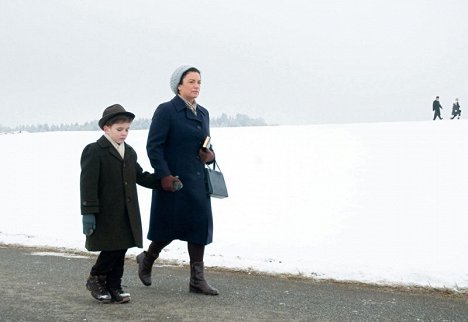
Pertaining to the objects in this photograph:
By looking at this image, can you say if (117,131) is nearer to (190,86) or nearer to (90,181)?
(90,181)

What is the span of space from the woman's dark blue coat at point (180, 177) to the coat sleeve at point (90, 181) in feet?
1.97

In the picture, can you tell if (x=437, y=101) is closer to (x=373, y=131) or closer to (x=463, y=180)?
(x=373, y=131)

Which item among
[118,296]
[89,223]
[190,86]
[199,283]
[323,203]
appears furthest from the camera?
[323,203]

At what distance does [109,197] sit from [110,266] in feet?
1.68

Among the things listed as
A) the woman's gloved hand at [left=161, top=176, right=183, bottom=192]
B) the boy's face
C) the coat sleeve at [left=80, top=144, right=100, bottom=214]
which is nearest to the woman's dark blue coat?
the woman's gloved hand at [left=161, top=176, right=183, bottom=192]

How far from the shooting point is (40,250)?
8.20 m

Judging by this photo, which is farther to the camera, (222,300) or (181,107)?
(181,107)

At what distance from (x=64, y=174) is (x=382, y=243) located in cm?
1155

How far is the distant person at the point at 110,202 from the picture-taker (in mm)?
4625

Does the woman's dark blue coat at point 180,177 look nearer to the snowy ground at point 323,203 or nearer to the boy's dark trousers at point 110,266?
the boy's dark trousers at point 110,266

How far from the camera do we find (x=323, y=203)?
480 inches

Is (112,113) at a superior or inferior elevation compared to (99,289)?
superior

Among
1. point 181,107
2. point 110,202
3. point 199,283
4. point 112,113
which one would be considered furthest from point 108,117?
point 199,283

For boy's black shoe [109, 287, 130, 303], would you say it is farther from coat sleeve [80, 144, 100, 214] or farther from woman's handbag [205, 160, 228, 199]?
woman's handbag [205, 160, 228, 199]
